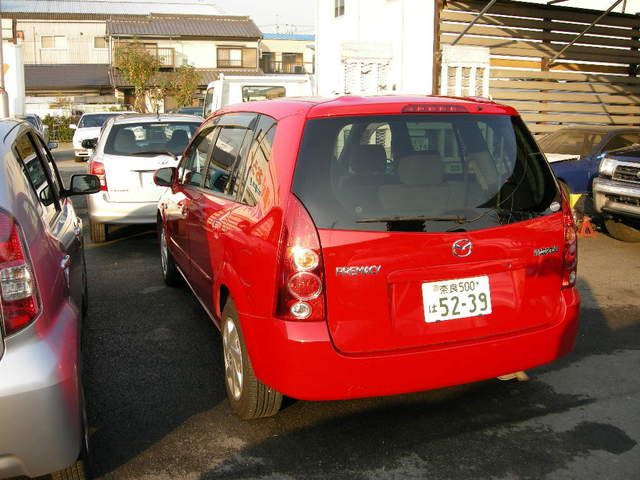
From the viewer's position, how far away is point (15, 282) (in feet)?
8.05

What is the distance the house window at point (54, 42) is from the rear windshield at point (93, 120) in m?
28.9

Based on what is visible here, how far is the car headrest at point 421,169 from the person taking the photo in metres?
3.24

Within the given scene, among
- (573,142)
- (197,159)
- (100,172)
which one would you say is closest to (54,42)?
(100,172)

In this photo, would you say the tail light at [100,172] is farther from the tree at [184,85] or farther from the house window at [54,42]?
the house window at [54,42]

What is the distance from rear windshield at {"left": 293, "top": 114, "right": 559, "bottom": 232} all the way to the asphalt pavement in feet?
3.59

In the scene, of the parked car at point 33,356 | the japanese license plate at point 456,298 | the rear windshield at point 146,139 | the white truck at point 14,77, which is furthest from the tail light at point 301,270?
the white truck at point 14,77

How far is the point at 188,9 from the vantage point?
182ft

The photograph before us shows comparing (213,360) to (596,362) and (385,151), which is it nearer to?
(385,151)

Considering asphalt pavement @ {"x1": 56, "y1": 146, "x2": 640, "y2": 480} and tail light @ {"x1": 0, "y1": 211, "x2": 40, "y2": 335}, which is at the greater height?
tail light @ {"x1": 0, "y1": 211, "x2": 40, "y2": 335}

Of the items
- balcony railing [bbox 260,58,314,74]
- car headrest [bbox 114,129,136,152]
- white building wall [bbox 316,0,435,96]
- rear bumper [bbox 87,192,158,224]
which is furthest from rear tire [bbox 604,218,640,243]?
balcony railing [bbox 260,58,314,74]

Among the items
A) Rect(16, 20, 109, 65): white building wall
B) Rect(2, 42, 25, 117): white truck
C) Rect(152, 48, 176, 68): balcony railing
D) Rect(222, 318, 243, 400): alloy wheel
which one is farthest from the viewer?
Rect(16, 20, 109, 65): white building wall

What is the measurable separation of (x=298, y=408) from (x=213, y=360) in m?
0.99

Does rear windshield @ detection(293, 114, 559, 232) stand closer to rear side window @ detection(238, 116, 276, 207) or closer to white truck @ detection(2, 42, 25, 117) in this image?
rear side window @ detection(238, 116, 276, 207)

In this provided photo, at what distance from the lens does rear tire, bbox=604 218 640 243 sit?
343 inches
